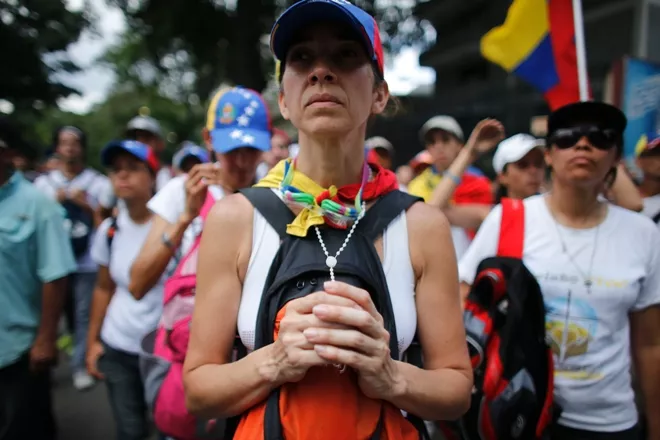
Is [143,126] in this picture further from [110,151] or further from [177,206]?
[177,206]

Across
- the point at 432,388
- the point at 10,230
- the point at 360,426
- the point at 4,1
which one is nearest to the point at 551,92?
the point at 432,388

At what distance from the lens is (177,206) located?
2.46 m

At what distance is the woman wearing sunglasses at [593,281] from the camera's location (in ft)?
6.84

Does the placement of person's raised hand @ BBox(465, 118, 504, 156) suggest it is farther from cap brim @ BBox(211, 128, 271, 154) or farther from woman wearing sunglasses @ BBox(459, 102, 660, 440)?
cap brim @ BBox(211, 128, 271, 154)

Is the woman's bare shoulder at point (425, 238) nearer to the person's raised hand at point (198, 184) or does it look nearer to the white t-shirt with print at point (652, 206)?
the person's raised hand at point (198, 184)

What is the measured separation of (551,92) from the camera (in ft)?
9.64

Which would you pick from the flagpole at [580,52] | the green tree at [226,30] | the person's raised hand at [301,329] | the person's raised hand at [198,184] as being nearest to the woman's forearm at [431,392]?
the person's raised hand at [301,329]

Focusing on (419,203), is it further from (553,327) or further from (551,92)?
(551,92)

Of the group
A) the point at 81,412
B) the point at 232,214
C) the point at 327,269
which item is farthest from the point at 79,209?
the point at 327,269

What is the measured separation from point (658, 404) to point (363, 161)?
1.84 metres

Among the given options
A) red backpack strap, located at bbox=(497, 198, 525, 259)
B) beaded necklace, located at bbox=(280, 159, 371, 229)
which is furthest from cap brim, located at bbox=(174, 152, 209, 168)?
beaded necklace, located at bbox=(280, 159, 371, 229)

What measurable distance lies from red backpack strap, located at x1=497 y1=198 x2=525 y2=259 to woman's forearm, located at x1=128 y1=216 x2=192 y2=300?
4.68ft

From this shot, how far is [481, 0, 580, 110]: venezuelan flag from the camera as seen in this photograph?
290cm

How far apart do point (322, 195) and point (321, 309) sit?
1.26ft
